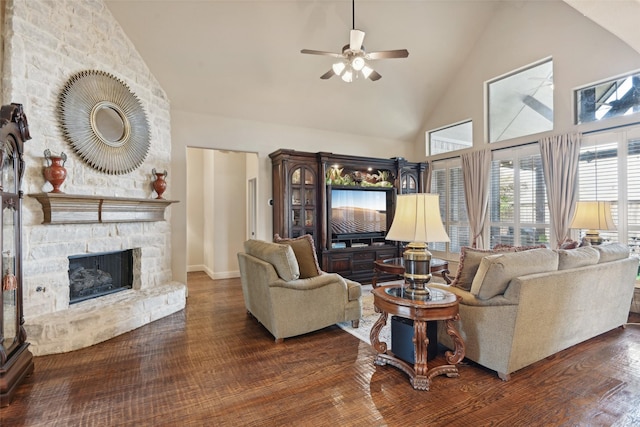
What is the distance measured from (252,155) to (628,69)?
5.88m

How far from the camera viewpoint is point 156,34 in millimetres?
4164

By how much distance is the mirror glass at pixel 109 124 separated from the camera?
3799mm

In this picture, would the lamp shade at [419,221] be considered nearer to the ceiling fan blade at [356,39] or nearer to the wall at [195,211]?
the ceiling fan blade at [356,39]

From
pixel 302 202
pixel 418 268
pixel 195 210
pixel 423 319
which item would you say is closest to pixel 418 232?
pixel 418 268

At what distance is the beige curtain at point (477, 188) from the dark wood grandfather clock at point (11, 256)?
6332 mm

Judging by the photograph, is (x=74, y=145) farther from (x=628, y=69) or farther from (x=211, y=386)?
(x=628, y=69)

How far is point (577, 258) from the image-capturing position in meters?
2.76

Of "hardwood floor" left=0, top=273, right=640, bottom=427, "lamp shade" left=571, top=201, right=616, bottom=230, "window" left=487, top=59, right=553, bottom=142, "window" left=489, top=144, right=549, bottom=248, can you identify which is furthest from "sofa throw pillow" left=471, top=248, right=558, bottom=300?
"window" left=487, top=59, right=553, bottom=142

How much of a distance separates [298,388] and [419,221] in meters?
1.58

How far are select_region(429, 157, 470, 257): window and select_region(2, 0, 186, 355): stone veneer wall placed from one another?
527 cm

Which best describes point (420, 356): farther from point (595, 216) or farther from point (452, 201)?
point (452, 201)

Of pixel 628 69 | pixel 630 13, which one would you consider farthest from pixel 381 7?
pixel 628 69

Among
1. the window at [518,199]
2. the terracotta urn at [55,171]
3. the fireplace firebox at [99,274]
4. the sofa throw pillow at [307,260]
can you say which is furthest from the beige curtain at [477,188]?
the terracotta urn at [55,171]

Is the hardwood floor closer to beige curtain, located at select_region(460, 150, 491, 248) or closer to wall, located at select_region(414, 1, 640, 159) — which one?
beige curtain, located at select_region(460, 150, 491, 248)
